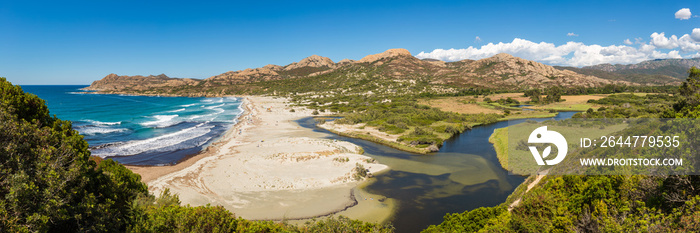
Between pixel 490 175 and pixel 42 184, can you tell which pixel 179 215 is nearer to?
pixel 42 184

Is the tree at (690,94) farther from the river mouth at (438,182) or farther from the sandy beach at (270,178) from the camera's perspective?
the sandy beach at (270,178)

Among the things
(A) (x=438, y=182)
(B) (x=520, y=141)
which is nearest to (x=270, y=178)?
(A) (x=438, y=182)

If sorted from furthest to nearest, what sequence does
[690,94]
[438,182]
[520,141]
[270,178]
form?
[520,141], [438,182], [270,178], [690,94]

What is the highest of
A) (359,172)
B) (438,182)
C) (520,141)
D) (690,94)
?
(690,94)

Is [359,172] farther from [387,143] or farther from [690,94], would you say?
[690,94]

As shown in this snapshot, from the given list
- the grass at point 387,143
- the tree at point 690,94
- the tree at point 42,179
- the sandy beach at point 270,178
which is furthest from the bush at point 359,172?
the tree at point 690,94

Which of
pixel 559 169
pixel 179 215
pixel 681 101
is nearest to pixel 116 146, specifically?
pixel 179 215
